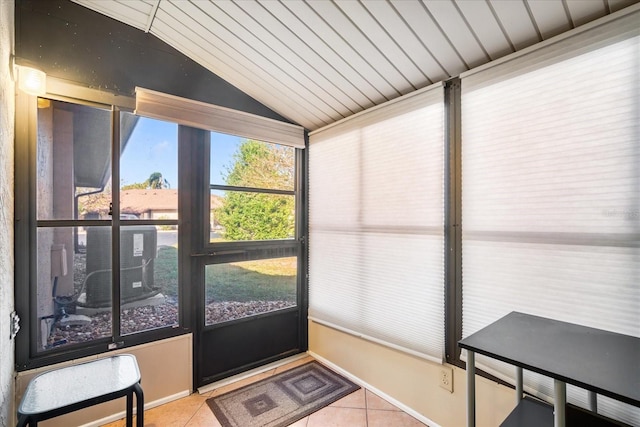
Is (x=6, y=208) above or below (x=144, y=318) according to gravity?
above

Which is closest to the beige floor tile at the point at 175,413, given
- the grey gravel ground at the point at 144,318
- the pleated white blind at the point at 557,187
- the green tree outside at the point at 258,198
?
the grey gravel ground at the point at 144,318

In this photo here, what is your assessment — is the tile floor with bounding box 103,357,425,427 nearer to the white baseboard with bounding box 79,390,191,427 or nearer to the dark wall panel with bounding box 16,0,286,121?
the white baseboard with bounding box 79,390,191,427

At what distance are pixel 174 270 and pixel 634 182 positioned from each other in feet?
8.67

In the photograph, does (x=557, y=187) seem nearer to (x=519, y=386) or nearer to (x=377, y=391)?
(x=519, y=386)

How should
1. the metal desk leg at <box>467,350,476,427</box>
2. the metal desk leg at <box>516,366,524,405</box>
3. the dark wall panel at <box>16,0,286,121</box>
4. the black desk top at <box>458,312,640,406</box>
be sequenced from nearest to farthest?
the black desk top at <box>458,312,640,406</box> → the metal desk leg at <box>467,350,476,427</box> → the metal desk leg at <box>516,366,524,405</box> → the dark wall panel at <box>16,0,286,121</box>

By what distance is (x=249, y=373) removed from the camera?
2475 millimetres

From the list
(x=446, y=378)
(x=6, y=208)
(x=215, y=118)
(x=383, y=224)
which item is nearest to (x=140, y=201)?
(x=6, y=208)

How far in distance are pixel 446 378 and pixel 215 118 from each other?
95.5 inches

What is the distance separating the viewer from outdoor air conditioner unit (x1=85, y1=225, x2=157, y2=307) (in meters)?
1.91

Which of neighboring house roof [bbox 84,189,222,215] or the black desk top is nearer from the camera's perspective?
the black desk top

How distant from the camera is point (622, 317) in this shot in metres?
1.19

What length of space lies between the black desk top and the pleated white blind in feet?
0.56

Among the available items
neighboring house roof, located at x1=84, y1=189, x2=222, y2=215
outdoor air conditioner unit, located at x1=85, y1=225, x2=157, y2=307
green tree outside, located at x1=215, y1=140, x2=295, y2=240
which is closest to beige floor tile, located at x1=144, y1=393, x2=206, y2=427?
outdoor air conditioner unit, located at x1=85, y1=225, x2=157, y2=307

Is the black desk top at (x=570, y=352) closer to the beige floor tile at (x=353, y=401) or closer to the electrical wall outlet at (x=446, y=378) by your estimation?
the electrical wall outlet at (x=446, y=378)
